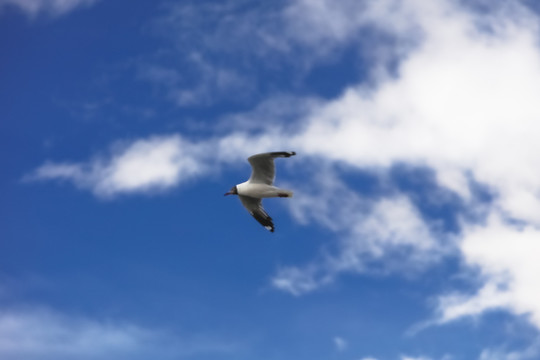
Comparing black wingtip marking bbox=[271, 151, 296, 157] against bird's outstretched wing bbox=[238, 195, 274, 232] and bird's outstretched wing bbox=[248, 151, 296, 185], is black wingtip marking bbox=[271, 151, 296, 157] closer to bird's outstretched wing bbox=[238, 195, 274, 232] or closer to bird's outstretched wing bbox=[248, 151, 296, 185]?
bird's outstretched wing bbox=[248, 151, 296, 185]

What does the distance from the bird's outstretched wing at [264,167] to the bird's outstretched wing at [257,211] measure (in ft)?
7.28

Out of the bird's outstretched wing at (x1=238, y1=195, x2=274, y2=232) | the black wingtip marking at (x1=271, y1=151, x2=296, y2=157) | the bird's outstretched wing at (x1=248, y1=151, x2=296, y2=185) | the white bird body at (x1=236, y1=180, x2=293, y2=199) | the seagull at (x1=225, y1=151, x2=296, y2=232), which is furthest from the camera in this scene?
the bird's outstretched wing at (x1=238, y1=195, x2=274, y2=232)

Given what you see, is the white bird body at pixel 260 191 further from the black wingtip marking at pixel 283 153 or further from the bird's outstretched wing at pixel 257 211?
the black wingtip marking at pixel 283 153

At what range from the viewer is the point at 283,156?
26.7 metres

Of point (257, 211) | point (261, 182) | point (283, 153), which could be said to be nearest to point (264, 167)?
point (261, 182)

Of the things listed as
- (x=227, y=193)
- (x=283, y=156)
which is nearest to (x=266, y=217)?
(x=227, y=193)

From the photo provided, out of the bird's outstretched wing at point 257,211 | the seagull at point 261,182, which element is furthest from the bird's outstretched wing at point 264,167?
the bird's outstretched wing at point 257,211

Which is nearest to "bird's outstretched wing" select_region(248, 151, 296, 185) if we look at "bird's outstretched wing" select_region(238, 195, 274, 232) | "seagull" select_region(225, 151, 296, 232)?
"seagull" select_region(225, 151, 296, 232)

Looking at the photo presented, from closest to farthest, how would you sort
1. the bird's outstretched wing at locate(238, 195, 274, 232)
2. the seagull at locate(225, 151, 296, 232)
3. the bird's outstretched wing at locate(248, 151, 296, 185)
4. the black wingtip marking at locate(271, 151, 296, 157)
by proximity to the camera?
the black wingtip marking at locate(271, 151, 296, 157) → the bird's outstretched wing at locate(248, 151, 296, 185) → the seagull at locate(225, 151, 296, 232) → the bird's outstretched wing at locate(238, 195, 274, 232)

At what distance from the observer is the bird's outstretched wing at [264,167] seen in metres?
26.8

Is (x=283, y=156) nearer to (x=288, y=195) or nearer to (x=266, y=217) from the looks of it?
(x=288, y=195)

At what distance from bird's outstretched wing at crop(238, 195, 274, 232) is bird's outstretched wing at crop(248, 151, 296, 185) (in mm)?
2219

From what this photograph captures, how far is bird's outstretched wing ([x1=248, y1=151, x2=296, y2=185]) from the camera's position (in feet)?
87.8

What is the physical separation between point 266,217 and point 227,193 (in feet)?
7.14
